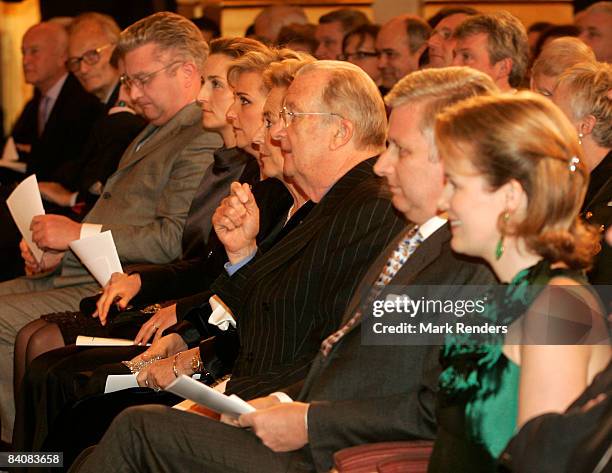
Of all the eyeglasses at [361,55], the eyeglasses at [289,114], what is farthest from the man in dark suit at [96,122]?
the eyeglasses at [289,114]

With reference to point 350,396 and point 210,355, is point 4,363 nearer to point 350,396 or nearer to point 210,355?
point 210,355

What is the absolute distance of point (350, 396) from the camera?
279 centimetres

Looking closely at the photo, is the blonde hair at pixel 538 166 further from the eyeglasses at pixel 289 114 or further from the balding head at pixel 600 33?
the balding head at pixel 600 33

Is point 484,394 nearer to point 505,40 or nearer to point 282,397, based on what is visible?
point 282,397

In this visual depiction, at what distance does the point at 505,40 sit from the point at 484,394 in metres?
3.29

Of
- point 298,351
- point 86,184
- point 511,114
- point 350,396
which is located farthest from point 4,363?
point 511,114

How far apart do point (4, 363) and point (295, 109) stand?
2.12 metres

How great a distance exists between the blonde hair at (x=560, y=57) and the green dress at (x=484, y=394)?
241 centimetres

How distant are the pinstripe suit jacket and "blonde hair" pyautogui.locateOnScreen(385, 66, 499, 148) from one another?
17.3 inches

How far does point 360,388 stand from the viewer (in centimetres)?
278

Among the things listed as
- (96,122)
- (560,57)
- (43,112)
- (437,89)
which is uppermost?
(437,89)

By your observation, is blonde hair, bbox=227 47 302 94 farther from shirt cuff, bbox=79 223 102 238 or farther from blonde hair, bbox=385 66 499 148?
blonde hair, bbox=385 66 499 148

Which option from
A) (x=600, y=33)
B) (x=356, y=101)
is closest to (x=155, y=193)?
(x=356, y=101)

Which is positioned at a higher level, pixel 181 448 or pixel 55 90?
pixel 181 448
